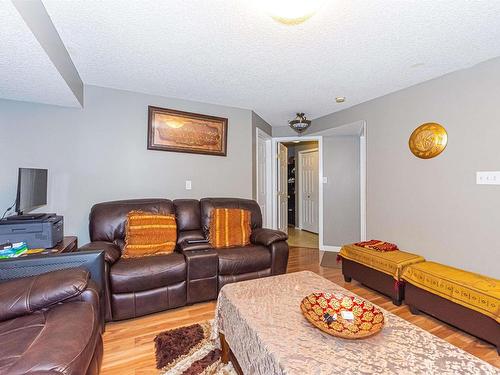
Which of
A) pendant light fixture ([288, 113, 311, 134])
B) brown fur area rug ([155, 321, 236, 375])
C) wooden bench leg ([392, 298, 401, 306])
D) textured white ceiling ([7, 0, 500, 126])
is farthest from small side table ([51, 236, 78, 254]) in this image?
pendant light fixture ([288, 113, 311, 134])

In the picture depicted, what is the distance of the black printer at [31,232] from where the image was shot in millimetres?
1884

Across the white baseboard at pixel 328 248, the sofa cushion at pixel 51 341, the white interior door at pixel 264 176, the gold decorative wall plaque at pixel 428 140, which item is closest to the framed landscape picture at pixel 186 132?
the white interior door at pixel 264 176

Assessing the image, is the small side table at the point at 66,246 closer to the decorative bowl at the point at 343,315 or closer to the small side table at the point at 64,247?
the small side table at the point at 64,247

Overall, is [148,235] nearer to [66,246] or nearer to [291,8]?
[66,246]

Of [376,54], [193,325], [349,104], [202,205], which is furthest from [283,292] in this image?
[349,104]

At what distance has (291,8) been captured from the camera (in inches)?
51.6

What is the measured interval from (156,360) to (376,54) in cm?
284

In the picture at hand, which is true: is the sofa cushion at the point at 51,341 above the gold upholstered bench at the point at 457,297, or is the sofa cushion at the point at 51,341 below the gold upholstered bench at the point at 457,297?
above

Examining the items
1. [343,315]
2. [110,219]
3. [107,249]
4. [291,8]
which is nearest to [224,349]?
[343,315]

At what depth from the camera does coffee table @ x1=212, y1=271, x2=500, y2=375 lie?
36.3 inches

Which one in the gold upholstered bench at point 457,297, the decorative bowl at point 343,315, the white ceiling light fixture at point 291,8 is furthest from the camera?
the gold upholstered bench at point 457,297

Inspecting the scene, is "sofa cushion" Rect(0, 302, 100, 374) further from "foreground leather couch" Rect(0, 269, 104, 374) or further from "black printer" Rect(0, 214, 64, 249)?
"black printer" Rect(0, 214, 64, 249)

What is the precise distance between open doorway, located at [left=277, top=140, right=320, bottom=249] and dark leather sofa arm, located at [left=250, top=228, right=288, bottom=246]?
2185 millimetres

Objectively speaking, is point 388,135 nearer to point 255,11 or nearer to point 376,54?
point 376,54
